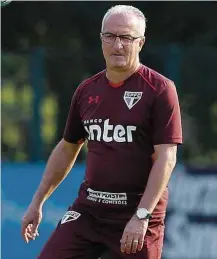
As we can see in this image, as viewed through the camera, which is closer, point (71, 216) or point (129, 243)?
point (129, 243)

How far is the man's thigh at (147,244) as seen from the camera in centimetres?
616

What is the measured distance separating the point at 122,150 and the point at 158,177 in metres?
0.32

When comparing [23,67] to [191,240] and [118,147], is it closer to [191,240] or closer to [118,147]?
[191,240]

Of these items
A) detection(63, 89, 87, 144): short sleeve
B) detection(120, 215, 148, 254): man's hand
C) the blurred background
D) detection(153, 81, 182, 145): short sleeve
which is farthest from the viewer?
the blurred background

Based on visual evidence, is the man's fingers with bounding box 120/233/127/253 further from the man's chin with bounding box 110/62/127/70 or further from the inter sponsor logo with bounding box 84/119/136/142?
the man's chin with bounding box 110/62/127/70

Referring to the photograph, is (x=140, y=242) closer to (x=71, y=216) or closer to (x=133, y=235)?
(x=133, y=235)

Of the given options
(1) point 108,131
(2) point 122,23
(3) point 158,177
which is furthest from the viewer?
(1) point 108,131

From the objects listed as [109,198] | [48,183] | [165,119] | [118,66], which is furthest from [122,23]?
[48,183]

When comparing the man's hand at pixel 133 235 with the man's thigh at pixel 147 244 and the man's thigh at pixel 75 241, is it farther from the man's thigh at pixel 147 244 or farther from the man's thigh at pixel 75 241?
the man's thigh at pixel 75 241

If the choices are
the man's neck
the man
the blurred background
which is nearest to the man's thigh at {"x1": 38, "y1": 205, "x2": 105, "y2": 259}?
the man

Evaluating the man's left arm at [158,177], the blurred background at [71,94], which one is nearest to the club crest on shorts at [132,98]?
the man's left arm at [158,177]

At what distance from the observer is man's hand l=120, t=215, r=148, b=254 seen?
19.3ft

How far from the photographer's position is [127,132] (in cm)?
617

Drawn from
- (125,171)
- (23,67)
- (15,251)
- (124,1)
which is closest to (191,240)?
(15,251)
